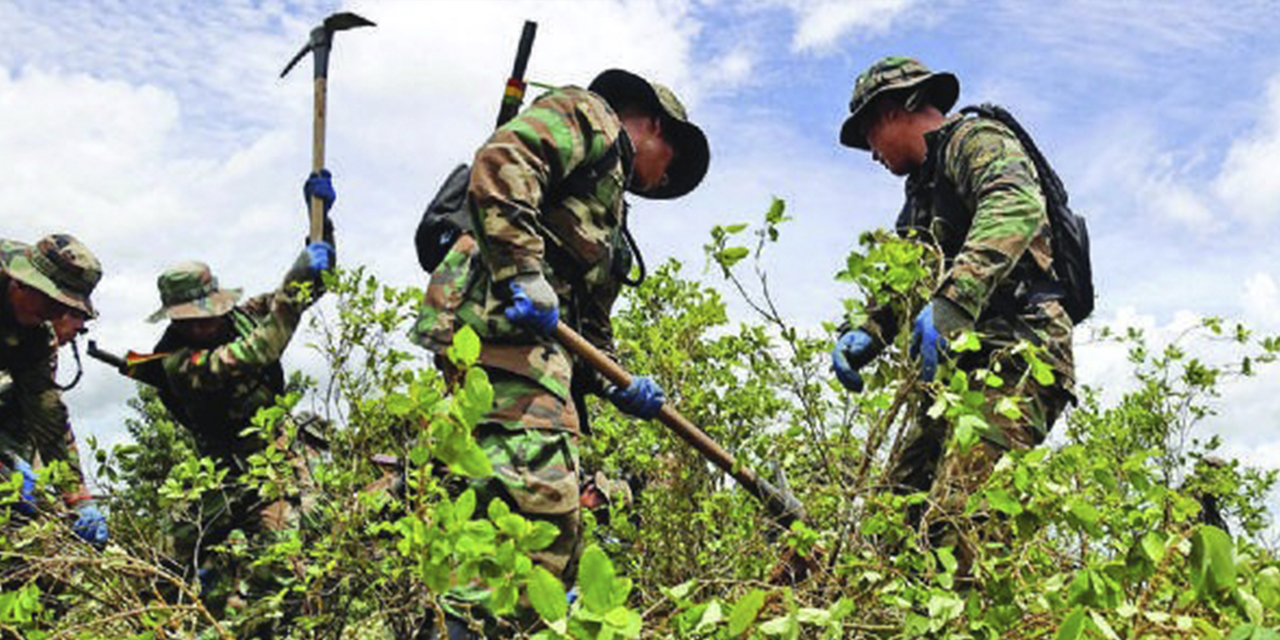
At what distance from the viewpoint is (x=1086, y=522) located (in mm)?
1787

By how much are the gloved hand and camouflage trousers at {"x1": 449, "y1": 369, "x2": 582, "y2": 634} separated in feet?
0.54

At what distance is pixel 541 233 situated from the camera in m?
3.21

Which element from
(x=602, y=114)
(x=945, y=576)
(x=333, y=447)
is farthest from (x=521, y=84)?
(x=945, y=576)

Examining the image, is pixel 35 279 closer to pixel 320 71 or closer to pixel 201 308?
pixel 201 308

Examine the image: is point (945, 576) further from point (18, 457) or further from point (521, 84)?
point (18, 457)

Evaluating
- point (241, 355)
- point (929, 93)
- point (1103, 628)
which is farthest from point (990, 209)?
point (241, 355)

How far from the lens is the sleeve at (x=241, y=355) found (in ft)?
15.6

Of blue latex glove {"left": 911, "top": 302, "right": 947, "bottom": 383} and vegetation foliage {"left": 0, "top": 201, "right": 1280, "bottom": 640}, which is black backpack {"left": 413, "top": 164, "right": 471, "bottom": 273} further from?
blue latex glove {"left": 911, "top": 302, "right": 947, "bottom": 383}

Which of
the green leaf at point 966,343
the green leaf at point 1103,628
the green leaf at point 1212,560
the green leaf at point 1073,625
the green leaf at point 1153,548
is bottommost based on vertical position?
the green leaf at point 1073,625

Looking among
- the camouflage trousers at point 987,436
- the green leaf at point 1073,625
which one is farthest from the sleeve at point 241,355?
the green leaf at point 1073,625

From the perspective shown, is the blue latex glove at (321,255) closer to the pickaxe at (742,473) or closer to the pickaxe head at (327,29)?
the pickaxe head at (327,29)

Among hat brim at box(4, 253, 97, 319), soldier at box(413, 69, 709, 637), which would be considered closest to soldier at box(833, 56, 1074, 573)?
soldier at box(413, 69, 709, 637)

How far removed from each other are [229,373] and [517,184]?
7.54 ft

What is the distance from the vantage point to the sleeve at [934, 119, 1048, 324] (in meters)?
3.11
